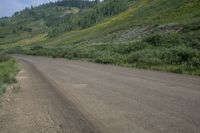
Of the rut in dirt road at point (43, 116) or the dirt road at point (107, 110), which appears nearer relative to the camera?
the dirt road at point (107, 110)

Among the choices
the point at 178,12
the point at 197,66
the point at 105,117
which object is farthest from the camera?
the point at 178,12

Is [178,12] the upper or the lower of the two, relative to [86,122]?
upper

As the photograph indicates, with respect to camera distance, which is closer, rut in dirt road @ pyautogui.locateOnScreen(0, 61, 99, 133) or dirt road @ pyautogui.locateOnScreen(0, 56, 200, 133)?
dirt road @ pyautogui.locateOnScreen(0, 56, 200, 133)

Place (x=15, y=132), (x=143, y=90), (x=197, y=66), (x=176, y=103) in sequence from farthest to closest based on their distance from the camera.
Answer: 1. (x=197, y=66)
2. (x=143, y=90)
3. (x=176, y=103)
4. (x=15, y=132)

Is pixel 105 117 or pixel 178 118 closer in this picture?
pixel 178 118

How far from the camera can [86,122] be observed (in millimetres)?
9008

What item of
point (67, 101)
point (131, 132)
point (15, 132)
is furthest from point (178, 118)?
point (67, 101)

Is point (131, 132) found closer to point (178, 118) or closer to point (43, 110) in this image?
point (178, 118)

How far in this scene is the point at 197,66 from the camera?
23812mm

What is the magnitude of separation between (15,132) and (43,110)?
8.80 feet

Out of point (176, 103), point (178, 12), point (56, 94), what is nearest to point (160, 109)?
point (176, 103)

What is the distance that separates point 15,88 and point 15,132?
29.8 feet

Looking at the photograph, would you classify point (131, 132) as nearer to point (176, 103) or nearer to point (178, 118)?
point (178, 118)

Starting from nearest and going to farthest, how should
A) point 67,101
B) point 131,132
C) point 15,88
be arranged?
point 131,132
point 67,101
point 15,88
